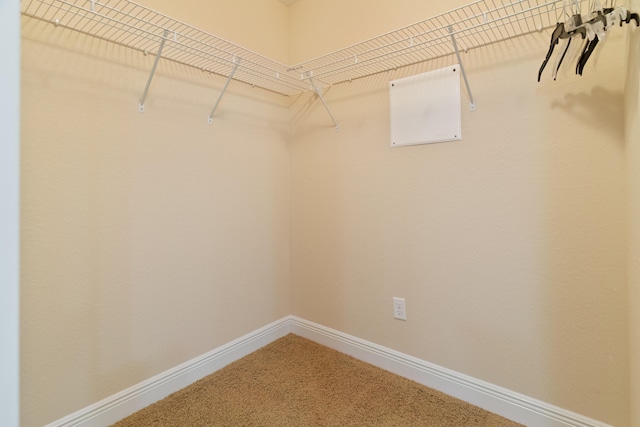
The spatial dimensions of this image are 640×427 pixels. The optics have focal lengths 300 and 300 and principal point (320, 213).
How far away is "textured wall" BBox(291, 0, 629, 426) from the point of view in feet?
3.73

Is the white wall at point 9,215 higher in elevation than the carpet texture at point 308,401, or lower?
higher

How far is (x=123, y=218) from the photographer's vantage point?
135cm

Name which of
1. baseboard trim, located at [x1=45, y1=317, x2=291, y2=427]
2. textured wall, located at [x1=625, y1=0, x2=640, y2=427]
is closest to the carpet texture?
baseboard trim, located at [x1=45, y1=317, x2=291, y2=427]

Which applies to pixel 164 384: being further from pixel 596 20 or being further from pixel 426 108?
pixel 596 20

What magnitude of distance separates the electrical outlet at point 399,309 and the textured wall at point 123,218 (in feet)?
2.87

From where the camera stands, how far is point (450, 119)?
57.5 inches

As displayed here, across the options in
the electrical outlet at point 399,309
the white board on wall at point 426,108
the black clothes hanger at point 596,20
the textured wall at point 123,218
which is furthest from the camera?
the electrical outlet at point 399,309

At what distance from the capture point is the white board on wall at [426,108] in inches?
57.1

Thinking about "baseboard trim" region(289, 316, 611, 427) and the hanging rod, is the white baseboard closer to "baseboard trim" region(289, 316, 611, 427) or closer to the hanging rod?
"baseboard trim" region(289, 316, 611, 427)

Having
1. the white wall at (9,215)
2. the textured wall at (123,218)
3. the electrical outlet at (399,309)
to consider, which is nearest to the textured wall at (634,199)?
the electrical outlet at (399,309)

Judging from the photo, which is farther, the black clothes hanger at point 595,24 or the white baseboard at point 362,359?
the white baseboard at point 362,359

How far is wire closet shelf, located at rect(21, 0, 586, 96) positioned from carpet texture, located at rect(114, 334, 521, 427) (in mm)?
1607

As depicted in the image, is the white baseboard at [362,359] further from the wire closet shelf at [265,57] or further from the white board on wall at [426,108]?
the wire closet shelf at [265,57]

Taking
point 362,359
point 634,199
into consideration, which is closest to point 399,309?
point 362,359
